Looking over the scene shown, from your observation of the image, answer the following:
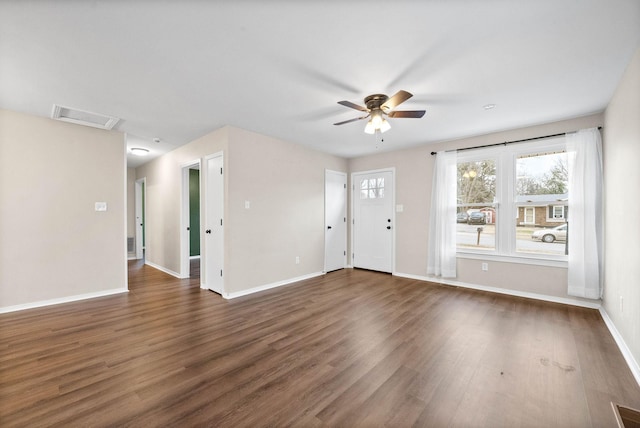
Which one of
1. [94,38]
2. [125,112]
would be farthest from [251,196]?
[94,38]

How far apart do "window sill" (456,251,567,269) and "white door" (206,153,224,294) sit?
13.1 ft

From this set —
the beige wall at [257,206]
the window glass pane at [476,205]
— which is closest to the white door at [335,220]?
the beige wall at [257,206]

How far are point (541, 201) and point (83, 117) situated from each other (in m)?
6.58

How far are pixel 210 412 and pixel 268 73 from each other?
8.81 feet

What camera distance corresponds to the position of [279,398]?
1.76m

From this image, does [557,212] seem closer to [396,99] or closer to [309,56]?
[396,99]

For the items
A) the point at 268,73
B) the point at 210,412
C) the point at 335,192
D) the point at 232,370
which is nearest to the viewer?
the point at 210,412

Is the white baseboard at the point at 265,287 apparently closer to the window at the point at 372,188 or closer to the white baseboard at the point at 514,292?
the white baseboard at the point at 514,292

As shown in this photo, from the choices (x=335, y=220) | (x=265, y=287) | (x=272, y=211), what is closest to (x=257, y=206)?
(x=272, y=211)

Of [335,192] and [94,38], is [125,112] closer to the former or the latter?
[94,38]

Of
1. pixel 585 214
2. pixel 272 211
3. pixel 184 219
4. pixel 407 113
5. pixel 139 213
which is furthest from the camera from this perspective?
pixel 139 213

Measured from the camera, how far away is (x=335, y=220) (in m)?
5.75

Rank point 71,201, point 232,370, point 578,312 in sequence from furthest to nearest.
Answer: point 71,201, point 578,312, point 232,370

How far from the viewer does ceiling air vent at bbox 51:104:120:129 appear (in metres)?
3.31
